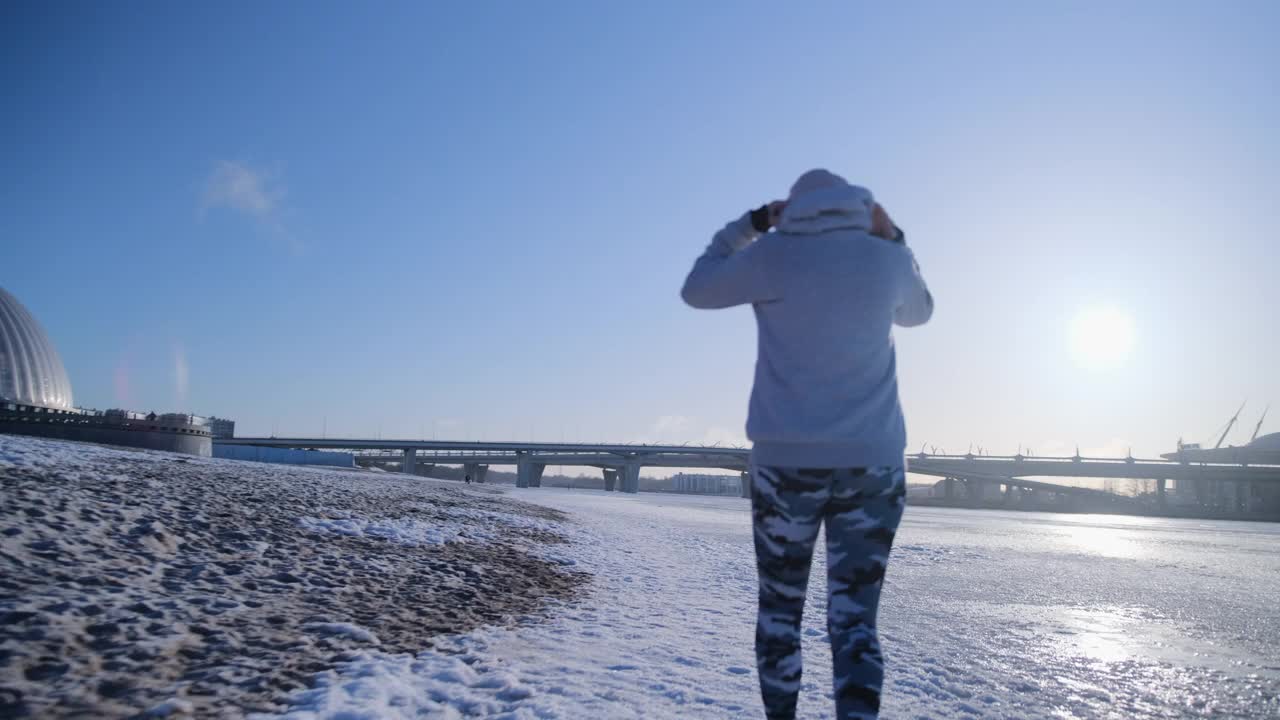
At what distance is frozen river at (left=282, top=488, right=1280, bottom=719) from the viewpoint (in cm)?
323

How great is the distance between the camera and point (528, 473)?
8162 cm

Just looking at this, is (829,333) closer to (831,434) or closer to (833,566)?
(831,434)

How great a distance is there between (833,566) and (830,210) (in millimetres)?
1225

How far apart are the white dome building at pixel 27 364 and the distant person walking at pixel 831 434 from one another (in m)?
68.9

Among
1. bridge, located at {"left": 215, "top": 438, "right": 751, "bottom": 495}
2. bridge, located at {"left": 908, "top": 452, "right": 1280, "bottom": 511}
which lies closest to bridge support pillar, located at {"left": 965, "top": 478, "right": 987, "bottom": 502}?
bridge, located at {"left": 908, "top": 452, "right": 1280, "bottom": 511}

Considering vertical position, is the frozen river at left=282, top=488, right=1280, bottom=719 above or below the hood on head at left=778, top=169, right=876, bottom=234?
below

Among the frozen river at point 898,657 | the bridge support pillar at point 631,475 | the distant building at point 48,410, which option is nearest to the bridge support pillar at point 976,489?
the bridge support pillar at point 631,475

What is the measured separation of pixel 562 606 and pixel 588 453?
7960 centimetres

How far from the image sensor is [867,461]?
2139 millimetres

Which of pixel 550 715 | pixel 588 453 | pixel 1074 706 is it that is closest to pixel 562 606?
pixel 550 715

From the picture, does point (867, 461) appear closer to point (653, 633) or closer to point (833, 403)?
point (833, 403)

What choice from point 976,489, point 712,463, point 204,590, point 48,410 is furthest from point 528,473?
point 204,590

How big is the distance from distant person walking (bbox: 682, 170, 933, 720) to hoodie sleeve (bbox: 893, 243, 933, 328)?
0.09 feet

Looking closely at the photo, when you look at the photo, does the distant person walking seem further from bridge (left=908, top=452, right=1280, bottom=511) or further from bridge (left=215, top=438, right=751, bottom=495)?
bridge (left=908, top=452, right=1280, bottom=511)
